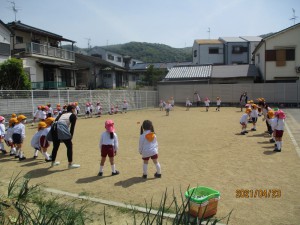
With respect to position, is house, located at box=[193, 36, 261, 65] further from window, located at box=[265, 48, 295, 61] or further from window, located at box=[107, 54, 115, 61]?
window, located at box=[265, 48, 295, 61]

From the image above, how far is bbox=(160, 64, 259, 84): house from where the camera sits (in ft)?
101

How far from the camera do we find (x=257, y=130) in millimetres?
12039

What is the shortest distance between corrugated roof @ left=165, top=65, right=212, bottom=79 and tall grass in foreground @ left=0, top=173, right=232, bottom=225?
29506mm

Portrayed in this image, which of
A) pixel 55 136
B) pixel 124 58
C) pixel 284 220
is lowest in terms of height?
pixel 284 220

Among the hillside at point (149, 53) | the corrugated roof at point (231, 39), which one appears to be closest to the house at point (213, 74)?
the corrugated roof at point (231, 39)

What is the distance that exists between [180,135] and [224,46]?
1490 inches

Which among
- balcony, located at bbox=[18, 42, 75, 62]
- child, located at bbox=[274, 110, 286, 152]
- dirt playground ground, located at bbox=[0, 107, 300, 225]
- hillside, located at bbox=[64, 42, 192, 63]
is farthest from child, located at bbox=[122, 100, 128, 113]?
hillside, located at bbox=[64, 42, 192, 63]

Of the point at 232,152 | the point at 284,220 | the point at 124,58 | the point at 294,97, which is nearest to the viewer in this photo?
the point at 284,220

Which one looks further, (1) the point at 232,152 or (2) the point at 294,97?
(2) the point at 294,97

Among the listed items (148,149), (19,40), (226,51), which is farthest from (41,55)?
(226,51)

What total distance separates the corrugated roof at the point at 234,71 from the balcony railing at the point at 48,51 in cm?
1678

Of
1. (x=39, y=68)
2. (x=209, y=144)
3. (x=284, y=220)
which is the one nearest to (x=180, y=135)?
(x=209, y=144)

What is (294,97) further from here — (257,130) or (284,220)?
(284,220)

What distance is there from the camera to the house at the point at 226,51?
148ft
